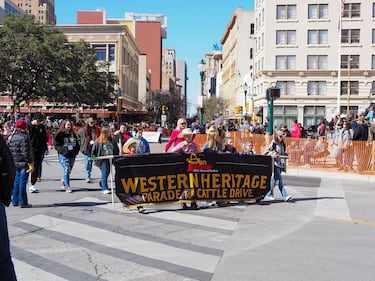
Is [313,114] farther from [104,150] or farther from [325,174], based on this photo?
[104,150]

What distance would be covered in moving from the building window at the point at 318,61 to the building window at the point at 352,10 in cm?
553

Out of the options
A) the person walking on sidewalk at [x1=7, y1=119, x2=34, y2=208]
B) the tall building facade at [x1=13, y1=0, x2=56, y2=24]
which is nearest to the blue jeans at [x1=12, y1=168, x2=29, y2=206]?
the person walking on sidewalk at [x1=7, y1=119, x2=34, y2=208]

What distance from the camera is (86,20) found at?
141 m

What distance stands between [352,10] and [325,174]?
48574 millimetres

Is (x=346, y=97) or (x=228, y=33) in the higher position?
(x=228, y=33)

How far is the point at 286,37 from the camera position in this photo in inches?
2430

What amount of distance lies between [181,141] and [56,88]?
123 feet

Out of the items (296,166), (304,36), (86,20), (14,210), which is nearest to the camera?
(14,210)

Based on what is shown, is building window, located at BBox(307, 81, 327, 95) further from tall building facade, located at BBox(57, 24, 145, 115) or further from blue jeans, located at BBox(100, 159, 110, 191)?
blue jeans, located at BBox(100, 159, 110, 191)

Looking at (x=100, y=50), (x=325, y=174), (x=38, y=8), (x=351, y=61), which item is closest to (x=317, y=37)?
(x=351, y=61)

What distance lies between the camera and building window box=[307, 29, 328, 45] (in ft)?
201

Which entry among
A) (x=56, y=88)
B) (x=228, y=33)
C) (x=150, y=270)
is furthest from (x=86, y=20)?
(x=150, y=270)

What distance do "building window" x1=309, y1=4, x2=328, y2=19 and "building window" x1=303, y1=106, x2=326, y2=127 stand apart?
1108 cm

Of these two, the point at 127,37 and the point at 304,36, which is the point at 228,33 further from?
the point at 304,36
